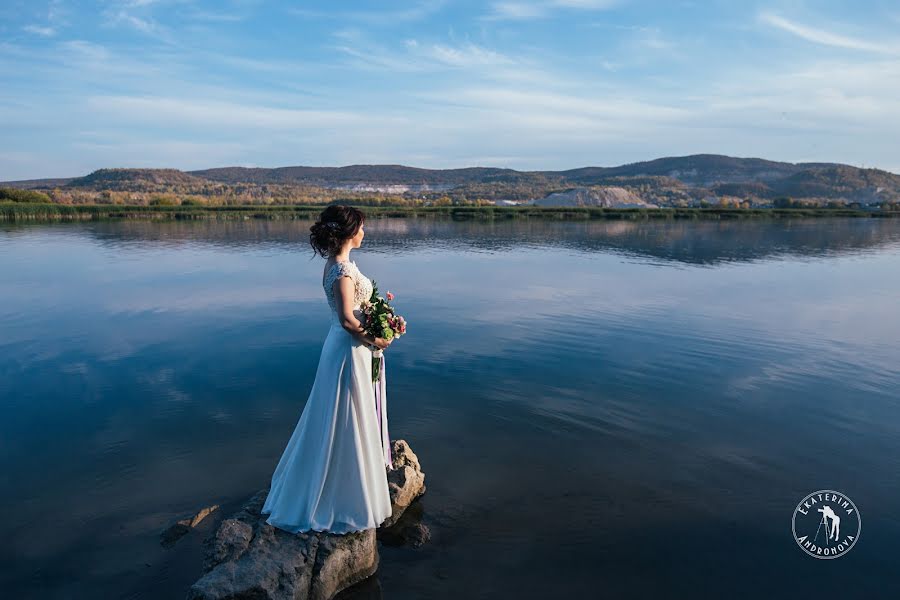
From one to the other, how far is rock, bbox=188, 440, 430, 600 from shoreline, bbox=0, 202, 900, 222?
61.2 meters

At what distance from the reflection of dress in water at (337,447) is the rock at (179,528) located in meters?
1.07

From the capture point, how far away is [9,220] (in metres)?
53.3

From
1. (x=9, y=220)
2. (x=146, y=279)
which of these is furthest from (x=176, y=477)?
(x=9, y=220)

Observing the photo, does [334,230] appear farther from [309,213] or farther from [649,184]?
[649,184]

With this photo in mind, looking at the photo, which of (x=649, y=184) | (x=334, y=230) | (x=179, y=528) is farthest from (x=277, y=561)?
(x=649, y=184)

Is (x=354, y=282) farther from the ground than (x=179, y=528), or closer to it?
farther from the ground

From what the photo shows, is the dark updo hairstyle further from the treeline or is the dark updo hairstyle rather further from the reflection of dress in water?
the treeline

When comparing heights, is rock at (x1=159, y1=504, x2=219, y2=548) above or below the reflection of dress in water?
below

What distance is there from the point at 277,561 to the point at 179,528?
1.60 meters

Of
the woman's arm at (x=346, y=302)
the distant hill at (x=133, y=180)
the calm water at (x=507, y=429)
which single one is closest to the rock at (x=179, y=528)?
the calm water at (x=507, y=429)

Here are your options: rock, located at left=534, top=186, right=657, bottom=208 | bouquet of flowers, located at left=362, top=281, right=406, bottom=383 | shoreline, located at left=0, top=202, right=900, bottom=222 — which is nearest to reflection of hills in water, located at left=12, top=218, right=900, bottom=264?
shoreline, located at left=0, top=202, right=900, bottom=222

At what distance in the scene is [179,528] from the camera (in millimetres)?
5727

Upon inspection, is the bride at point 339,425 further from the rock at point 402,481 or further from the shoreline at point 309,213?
the shoreline at point 309,213

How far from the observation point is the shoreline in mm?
58638
